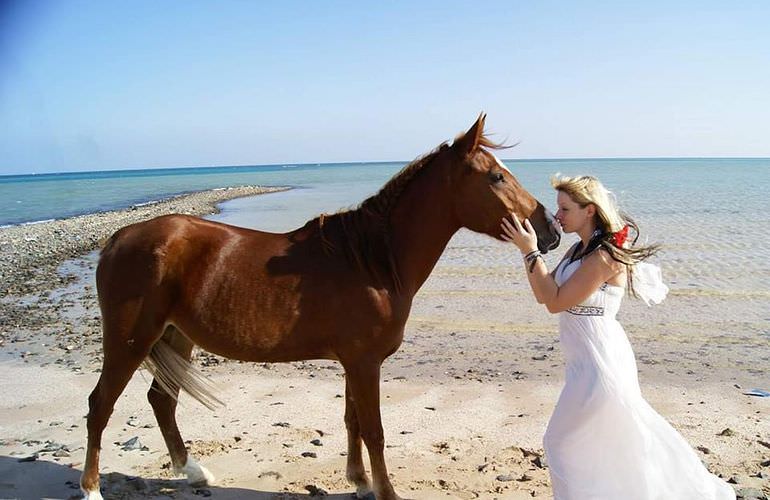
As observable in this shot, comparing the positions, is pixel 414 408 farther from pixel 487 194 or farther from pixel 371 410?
pixel 487 194

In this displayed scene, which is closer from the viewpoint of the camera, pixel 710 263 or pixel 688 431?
pixel 688 431

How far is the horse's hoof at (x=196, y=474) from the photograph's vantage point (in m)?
3.78

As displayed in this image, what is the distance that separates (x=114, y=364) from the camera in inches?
137

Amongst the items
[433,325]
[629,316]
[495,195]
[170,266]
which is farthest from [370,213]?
[629,316]

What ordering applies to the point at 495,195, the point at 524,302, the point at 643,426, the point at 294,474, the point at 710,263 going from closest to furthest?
the point at 643,426 → the point at 495,195 → the point at 294,474 → the point at 524,302 → the point at 710,263

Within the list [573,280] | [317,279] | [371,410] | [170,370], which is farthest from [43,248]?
[573,280]

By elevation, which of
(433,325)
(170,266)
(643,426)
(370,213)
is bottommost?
(433,325)

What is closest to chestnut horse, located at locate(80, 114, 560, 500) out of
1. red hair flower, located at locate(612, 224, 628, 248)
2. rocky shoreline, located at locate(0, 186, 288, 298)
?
red hair flower, located at locate(612, 224, 628, 248)

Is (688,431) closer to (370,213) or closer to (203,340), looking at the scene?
(370,213)

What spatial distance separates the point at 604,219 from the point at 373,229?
1.30 m

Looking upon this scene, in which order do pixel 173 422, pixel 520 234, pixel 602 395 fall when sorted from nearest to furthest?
pixel 602 395
pixel 520 234
pixel 173 422

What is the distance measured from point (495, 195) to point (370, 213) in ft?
2.53

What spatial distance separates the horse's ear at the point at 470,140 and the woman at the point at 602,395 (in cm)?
57

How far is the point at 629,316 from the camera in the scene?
8391 mm
